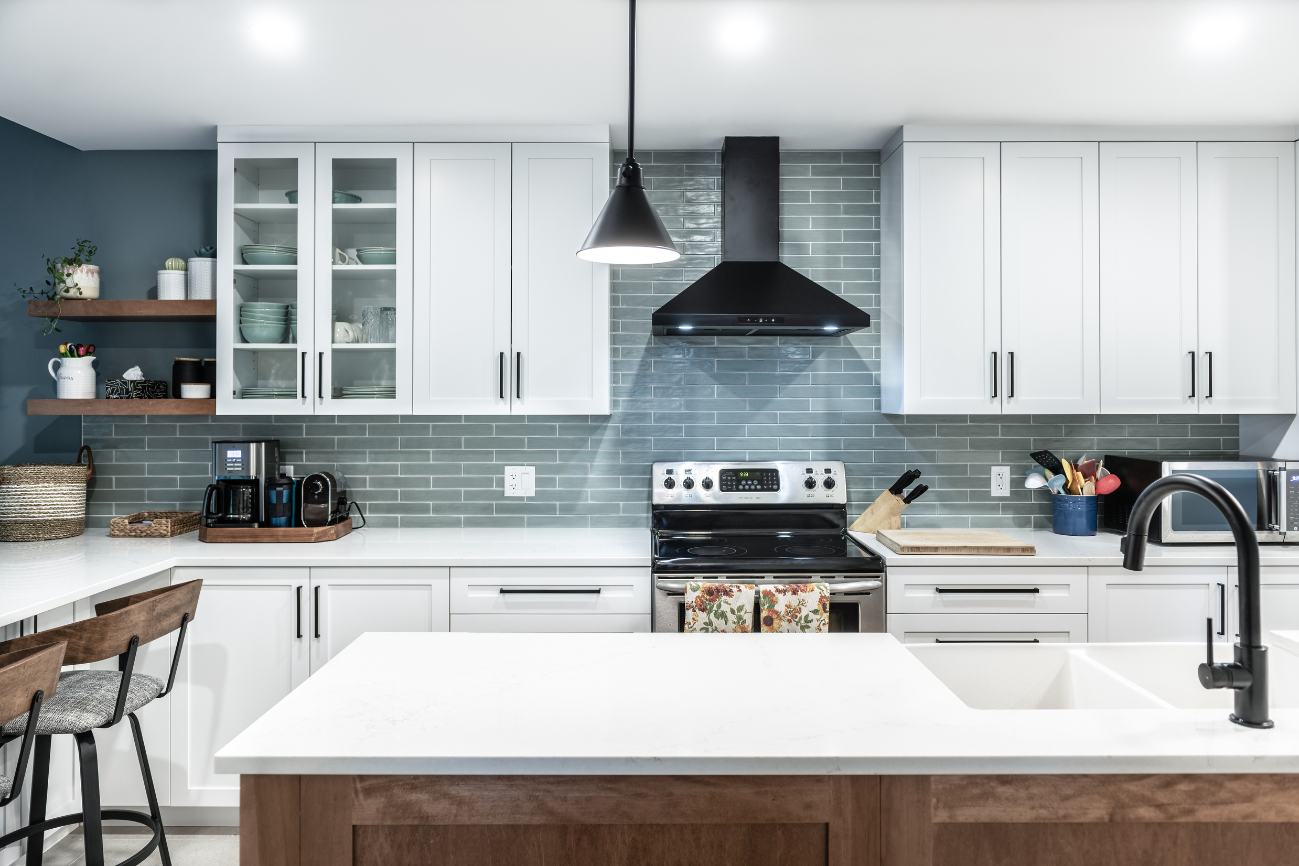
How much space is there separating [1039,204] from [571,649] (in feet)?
8.57

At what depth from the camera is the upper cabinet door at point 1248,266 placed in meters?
3.20

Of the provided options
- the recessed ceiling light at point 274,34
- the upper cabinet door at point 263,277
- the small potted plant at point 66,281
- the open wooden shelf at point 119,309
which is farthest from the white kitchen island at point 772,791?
the small potted plant at point 66,281

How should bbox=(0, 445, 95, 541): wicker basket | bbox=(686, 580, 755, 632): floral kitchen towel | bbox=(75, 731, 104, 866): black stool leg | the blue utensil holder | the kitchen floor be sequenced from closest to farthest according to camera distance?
bbox=(75, 731, 104, 866): black stool leg
bbox=(686, 580, 755, 632): floral kitchen towel
the kitchen floor
bbox=(0, 445, 95, 541): wicker basket
the blue utensil holder

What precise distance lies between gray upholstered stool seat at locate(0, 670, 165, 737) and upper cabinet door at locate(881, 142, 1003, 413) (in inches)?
107

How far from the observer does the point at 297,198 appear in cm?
325

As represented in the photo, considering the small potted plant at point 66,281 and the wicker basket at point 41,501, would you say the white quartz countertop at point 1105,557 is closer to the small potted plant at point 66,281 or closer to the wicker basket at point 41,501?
the wicker basket at point 41,501

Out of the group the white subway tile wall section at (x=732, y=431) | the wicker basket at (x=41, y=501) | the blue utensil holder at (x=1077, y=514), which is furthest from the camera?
the white subway tile wall section at (x=732, y=431)

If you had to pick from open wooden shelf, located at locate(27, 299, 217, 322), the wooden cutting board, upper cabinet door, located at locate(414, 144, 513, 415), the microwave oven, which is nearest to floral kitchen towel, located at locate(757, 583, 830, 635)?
the wooden cutting board

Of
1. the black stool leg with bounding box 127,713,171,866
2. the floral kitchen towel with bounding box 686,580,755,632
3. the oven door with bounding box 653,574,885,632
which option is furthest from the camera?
the oven door with bounding box 653,574,885,632

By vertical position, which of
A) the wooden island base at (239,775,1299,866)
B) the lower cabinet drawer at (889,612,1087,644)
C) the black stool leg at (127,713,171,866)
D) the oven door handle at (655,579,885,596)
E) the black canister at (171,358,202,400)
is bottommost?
the black stool leg at (127,713,171,866)

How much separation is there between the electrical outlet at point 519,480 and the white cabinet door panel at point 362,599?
2.32ft

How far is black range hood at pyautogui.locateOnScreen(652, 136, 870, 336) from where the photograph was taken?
3.01 m

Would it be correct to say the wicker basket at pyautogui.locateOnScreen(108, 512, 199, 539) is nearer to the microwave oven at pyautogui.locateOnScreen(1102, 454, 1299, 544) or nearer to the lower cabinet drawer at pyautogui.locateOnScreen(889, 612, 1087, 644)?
the lower cabinet drawer at pyautogui.locateOnScreen(889, 612, 1087, 644)

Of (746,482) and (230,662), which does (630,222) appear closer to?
(746,482)
